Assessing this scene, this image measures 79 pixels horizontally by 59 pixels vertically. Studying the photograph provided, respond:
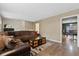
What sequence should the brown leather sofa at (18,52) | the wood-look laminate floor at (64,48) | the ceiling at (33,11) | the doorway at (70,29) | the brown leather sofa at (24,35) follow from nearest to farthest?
1. the brown leather sofa at (18,52)
2. the ceiling at (33,11)
3. the doorway at (70,29)
4. the wood-look laminate floor at (64,48)
5. the brown leather sofa at (24,35)

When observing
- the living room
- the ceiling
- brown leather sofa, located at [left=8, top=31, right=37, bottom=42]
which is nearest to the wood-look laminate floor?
the living room

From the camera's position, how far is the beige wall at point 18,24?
225 cm

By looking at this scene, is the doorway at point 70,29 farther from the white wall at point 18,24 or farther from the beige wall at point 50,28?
the white wall at point 18,24

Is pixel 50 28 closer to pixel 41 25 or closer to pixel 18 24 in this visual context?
pixel 41 25

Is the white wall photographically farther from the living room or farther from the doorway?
the doorway

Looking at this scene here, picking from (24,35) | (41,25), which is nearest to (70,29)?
(41,25)

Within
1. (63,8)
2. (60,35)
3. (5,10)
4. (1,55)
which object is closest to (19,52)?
(1,55)

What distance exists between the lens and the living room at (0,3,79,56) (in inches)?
83.3

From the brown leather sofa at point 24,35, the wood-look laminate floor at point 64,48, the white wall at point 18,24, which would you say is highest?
the white wall at point 18,24

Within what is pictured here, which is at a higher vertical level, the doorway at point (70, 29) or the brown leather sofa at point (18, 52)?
the doorway at point (70, 29)

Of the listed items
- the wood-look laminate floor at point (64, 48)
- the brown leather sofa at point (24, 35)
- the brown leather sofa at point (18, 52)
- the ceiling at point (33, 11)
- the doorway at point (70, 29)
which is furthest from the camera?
the brown leather sofa at point (24, 35)

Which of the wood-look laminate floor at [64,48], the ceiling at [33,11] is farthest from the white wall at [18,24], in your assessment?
the wood-look laminate floor at [64,48]

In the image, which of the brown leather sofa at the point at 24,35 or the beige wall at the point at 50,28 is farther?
the brown leather sofa at the point at 24,35

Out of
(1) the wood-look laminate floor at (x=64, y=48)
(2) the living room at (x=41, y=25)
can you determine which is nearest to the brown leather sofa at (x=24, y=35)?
(2) the living room at (x=41, y=25)
